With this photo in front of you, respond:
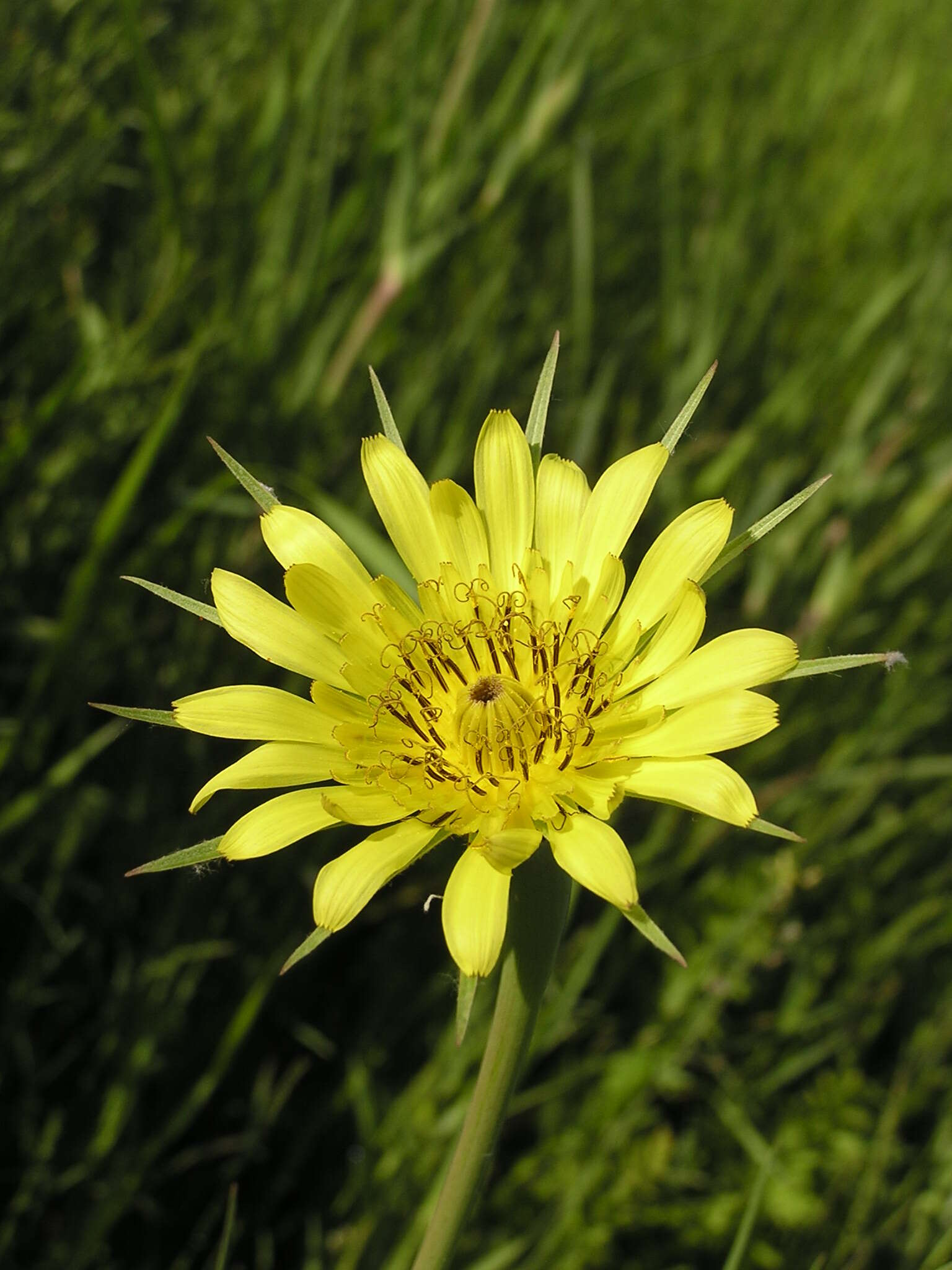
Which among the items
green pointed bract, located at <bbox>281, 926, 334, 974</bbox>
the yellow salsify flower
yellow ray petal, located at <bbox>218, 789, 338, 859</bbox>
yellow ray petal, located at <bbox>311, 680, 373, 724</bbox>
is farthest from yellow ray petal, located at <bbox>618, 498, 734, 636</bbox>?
green pointed bract, located at <bbox>281, 926, 334, 974</bbox>

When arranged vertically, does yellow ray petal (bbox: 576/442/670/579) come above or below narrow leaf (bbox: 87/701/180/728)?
above

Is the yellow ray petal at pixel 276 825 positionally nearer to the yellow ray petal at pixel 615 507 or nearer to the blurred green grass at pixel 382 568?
the yellow ray petal at pixel 615 507

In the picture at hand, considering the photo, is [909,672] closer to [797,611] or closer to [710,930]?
[797,611]

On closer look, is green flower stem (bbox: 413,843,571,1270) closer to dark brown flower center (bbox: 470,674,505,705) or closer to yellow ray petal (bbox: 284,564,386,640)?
dark brown flower center (bbox: 470,674,505,705)

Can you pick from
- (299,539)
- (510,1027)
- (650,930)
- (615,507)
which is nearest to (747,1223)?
(510,1027)

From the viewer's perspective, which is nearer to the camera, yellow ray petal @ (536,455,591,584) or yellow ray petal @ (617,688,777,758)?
yellow ray petal @ (617,688,777,758)

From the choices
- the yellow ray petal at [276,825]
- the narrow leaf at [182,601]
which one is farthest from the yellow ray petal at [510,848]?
the narrow leaf at [182,601]

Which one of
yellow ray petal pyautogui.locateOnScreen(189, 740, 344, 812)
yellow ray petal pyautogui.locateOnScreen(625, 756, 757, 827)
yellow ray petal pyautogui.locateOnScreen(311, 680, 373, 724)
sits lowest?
yellow ray petal pyautogui.locateOnScreen(625, 756, 757, 827)
